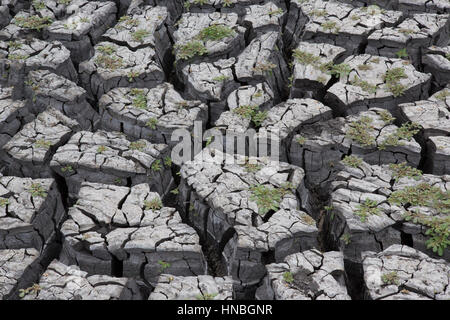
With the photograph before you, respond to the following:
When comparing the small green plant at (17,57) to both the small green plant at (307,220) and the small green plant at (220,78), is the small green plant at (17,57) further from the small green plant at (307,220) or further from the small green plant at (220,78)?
the small green plant at (307,220)

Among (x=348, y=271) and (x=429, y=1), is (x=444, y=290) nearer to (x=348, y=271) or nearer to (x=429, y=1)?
(x=348, y=271)

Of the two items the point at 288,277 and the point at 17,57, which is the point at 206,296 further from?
the point at 17,57

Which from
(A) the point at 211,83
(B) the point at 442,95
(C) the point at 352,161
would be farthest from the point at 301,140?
(B) the point at 442,95

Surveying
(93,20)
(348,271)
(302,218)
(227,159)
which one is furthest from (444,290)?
(93,20)

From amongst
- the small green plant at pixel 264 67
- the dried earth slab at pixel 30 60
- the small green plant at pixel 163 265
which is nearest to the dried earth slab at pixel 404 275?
the small green plant at pixel 163 265

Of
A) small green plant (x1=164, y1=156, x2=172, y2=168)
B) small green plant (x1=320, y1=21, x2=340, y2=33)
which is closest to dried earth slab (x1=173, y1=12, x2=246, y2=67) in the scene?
small green plant (x1=320, y1=21, x2=340, y2=33)

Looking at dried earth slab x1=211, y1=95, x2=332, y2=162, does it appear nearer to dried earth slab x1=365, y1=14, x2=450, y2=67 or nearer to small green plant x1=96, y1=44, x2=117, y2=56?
dried earth slab x1=365, y1=14, x2=450, y2=67
